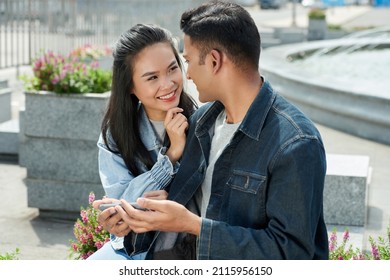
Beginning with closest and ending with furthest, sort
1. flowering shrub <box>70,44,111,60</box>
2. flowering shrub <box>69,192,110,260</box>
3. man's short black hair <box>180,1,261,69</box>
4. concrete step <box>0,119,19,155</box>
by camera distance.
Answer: man's short black hair <box>180,1,261,69</box>, flowering shrub <box>69,192,110,260</box>, concrete step <box>0,119,19,155</box>, flowering shrub <box>70,44,111,60</box>

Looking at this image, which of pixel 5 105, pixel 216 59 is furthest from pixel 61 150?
pixel 216 59

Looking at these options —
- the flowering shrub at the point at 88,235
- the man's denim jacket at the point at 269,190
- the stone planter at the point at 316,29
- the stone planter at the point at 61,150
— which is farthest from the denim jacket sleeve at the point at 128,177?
the stone planter at the point at 316,29

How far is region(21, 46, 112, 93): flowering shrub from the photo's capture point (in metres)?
6.45

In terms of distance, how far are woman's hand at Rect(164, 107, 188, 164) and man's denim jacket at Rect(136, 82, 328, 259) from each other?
0.48 metres

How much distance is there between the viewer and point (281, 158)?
9.16ft

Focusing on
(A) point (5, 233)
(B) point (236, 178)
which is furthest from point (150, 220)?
(A) point (5, 233)

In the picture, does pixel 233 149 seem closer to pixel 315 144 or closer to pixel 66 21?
pixel 315 144

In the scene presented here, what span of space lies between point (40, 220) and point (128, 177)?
3.09 meters

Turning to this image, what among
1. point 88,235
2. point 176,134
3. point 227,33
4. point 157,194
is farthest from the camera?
point 88,235

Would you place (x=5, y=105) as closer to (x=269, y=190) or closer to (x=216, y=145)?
Result: (x=216, y=145)

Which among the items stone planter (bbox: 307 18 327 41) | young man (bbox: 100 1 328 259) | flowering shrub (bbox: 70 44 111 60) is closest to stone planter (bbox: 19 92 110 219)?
young man (bbox: 100 1 328 259)

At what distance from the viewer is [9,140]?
8.33 metres

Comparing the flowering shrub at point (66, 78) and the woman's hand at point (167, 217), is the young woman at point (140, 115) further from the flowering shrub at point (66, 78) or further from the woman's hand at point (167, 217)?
the flowering shrub at point (66, 78)

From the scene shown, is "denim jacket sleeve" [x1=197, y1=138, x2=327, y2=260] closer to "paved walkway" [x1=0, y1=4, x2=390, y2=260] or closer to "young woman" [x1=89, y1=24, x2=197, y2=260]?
"young woman" [x1=89, y1=24, x2=197, y2=260]
